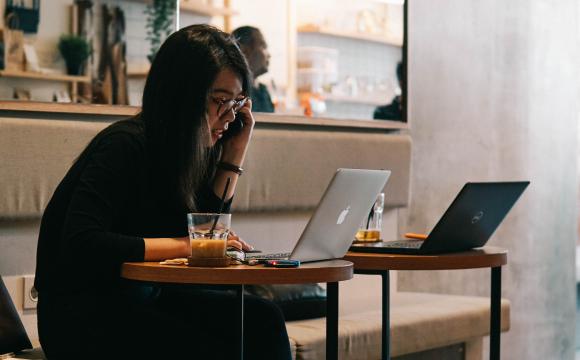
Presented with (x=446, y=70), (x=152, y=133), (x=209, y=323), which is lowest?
(x=209, y=323)

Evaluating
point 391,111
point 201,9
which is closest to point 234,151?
point 201,9

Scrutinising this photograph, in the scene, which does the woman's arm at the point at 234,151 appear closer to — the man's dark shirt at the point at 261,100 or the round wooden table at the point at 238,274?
the round wooden table at the point at 238,274

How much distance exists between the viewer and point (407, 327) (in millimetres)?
3307

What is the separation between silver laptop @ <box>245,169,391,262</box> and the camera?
206cm

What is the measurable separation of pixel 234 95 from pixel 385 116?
1953mm

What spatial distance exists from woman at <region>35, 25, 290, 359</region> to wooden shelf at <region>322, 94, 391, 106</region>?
1618 mm

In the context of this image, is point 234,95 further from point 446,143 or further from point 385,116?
point 446,143

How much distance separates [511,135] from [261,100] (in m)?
1.73

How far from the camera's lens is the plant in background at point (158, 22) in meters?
3.23

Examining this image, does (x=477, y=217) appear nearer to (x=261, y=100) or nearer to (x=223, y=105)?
(x=223, y=105)

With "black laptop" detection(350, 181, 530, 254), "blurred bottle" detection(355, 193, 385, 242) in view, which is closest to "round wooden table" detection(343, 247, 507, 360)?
"black laptop" detection(350, 181, 530, 254)

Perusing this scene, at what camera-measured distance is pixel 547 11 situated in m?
5.06

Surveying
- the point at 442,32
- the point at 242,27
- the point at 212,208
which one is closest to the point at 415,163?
the point at 442,32

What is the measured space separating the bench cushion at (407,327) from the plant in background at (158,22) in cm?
105
